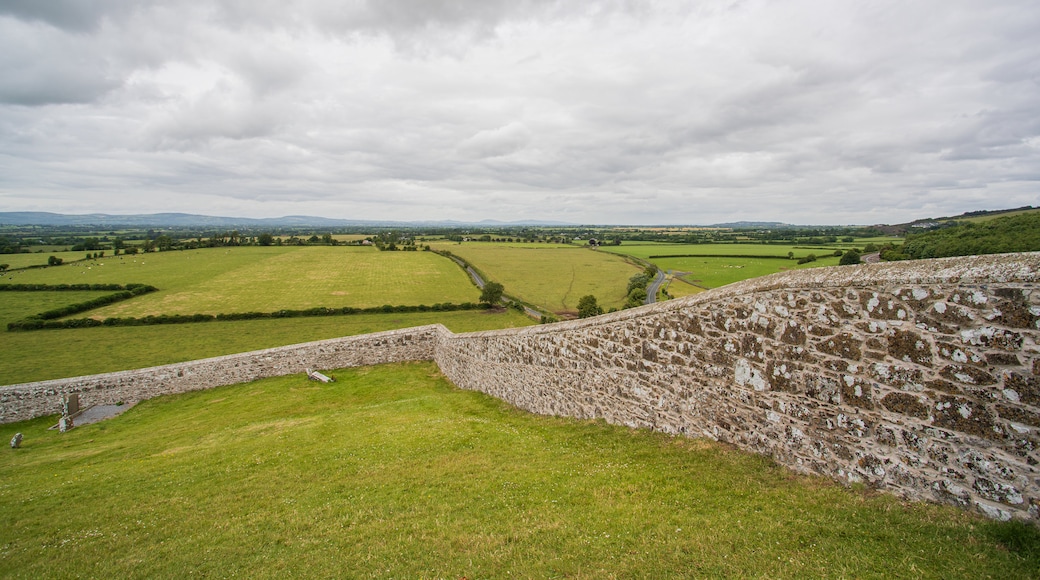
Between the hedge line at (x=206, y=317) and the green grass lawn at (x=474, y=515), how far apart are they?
49256 millimetres

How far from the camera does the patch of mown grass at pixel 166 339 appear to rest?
38.1 metres

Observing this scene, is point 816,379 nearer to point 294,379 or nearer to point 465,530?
point 465,530

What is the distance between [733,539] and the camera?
5.43 metres

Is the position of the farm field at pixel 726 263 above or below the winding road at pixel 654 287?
above

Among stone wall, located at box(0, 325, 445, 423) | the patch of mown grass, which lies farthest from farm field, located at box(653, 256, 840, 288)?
stone wall, located at box(0, 325, 445, 423)

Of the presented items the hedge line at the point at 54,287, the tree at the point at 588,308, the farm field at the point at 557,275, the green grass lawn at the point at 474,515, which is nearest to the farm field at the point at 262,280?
the hedge line at the point at 54,287

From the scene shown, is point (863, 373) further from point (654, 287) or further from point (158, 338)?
point (654, 287)

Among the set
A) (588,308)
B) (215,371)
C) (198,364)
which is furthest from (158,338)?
(588,308)

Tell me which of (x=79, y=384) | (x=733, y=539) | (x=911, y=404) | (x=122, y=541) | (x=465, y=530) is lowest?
(x=79, y=384)

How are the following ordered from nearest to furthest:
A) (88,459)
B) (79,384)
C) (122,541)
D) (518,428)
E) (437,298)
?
(122,541), (518,428), (88,459), (79,384), (437,298)

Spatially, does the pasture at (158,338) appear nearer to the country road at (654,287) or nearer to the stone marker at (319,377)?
the country road at (654,287)

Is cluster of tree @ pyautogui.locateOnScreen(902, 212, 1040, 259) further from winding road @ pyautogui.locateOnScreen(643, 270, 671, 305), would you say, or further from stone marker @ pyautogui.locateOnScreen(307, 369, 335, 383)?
winding road @ pyautogui.locateOnScreen(643, 270, 671, 305)

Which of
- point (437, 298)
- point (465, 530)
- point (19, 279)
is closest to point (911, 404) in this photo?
point (465, 530)

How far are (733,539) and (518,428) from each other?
6.96 metres
